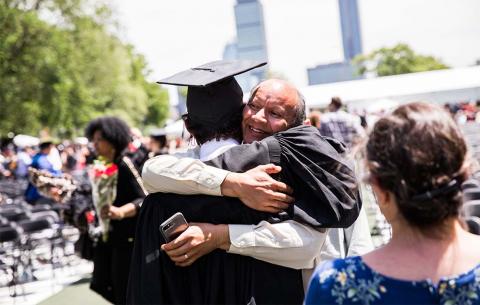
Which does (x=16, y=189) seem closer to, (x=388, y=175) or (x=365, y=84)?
(x=388, y=175)

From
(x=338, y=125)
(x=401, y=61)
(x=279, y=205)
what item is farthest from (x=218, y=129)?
(x=401, y=61)

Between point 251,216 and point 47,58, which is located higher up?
point 47,58

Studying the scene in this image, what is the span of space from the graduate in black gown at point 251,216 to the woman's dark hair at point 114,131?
9.24 feet

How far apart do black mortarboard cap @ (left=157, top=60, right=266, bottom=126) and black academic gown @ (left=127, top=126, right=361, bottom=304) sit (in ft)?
0.65

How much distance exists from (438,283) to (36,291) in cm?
799

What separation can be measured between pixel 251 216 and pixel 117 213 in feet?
8.77

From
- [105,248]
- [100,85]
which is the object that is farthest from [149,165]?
[100,85]

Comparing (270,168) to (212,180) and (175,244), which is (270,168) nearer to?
(212,180)

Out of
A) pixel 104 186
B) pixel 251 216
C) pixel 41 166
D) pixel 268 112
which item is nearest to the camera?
pixel 251 216

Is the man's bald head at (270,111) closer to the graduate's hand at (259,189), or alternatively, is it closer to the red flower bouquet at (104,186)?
the graduate's hand at (259,189)

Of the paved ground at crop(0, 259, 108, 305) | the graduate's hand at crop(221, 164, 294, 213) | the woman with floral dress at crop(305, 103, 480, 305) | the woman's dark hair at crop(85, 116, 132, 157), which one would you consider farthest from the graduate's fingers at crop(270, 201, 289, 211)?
the paved ground at crop(0, 259, 108, 305)

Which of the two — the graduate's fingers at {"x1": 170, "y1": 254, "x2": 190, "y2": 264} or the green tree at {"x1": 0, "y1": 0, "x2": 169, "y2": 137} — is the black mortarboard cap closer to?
the graduate's fingers at {"x1": 170, "y1": 254, "x2": 190, "y2": 264}

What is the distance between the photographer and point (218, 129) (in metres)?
2.51

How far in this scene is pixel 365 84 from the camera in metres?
32.7
